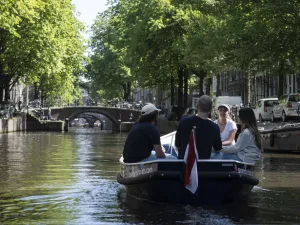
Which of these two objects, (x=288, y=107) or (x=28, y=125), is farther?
(x=28, y=125)

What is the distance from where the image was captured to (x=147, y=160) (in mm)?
11867

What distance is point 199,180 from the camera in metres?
11.1

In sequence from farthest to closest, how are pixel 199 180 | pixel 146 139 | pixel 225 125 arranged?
pixel 225 125 → pixel 146 139 → pixel 199 180

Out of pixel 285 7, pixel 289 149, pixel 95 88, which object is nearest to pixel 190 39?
pixel 285 7

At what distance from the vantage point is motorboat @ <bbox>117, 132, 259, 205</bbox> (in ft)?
36.4

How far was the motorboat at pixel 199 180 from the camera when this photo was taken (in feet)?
36.4

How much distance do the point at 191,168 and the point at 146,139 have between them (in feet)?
3.74

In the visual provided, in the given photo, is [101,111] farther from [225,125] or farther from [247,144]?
[247,144]

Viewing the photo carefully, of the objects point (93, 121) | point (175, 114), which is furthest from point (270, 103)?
point (93, 121)

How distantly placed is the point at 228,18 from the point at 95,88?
171 ft

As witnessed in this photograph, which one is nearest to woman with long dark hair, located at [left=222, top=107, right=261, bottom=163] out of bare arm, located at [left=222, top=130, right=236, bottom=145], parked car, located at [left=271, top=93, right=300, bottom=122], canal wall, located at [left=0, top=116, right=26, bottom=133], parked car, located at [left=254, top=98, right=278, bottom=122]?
bare arm, located at [left=222, top=130, right=236, bottom=145]

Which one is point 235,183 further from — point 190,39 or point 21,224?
point 190,39

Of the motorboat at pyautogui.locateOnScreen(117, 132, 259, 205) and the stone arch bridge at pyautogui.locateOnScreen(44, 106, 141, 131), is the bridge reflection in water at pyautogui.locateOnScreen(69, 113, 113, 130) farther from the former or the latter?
the motorboat at pyautogui.locateOnScreen(117, 132, 259, 205)

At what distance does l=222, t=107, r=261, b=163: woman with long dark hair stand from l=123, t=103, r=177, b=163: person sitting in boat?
0.95 meters
